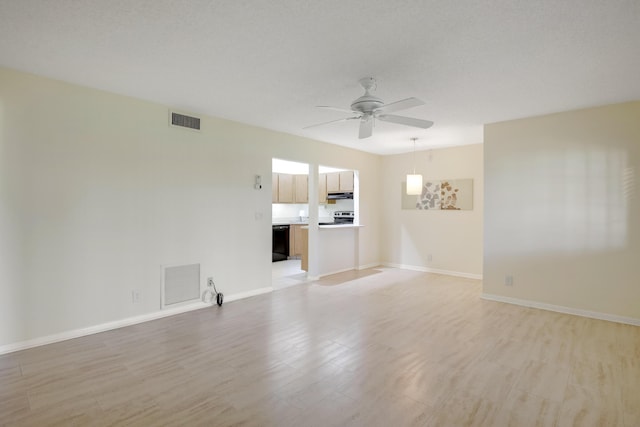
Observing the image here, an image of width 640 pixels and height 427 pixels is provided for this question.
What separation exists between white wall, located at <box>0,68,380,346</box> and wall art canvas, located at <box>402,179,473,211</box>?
3.50 m

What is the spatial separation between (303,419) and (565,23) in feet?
9.64

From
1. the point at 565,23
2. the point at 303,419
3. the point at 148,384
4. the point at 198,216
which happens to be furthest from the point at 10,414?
the point at 565,23

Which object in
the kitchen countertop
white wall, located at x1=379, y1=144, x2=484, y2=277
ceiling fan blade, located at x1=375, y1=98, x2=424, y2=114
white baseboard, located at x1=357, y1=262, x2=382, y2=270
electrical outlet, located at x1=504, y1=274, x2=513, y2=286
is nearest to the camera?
ceiling fan blade, located at x1=375, y1=98, x2=424, y2=114

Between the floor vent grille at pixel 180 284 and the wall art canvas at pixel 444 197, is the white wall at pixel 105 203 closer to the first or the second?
the floor vent grille at pixel 180 284

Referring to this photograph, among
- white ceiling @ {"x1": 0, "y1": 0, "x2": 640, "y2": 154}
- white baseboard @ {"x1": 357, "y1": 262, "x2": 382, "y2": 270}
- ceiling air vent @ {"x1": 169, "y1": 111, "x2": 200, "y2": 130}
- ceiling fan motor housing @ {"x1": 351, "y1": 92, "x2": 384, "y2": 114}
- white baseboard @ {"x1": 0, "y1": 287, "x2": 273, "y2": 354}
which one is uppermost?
white ceiling @ {"x1": 0, "y1": 0, "x2": 640, "y2": 154}

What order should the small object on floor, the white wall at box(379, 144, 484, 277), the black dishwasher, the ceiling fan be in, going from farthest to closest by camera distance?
the black dishwasher, the white wall at box(379, 144, 484, 277), the small object on floor, the ceiling fan

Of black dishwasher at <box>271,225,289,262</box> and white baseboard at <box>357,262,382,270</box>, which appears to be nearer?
white baseboard at <box>357,262,382,270</box>

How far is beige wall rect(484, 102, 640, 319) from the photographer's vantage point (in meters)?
3.66

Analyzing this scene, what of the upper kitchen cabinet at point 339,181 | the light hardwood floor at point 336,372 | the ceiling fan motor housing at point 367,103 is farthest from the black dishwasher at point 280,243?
the ceiling fan motor housing at point 367,103

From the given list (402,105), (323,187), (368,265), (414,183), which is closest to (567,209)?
(414,183)

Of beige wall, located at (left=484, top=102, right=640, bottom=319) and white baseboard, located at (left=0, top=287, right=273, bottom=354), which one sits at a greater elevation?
beige wall, located at (left=484, top=102, right=640, bottom=319)

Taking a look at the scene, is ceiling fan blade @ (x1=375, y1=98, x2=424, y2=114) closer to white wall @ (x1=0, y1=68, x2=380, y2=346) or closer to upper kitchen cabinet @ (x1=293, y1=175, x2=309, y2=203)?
white wall @ (x1=0, y1=68, x2=380, y2=346)

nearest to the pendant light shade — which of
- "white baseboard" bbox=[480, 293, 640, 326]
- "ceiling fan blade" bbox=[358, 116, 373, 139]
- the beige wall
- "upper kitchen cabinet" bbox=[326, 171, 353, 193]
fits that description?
the beige wall

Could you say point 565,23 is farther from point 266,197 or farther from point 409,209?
point 409,209
